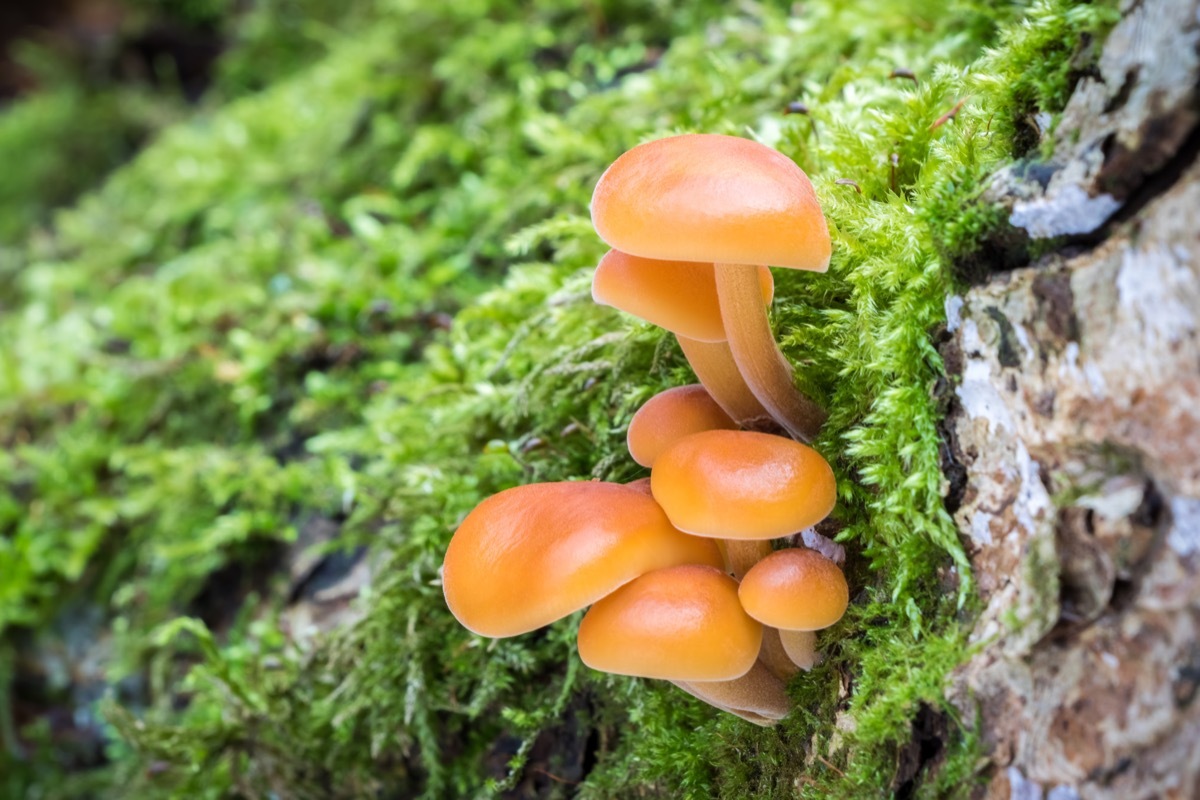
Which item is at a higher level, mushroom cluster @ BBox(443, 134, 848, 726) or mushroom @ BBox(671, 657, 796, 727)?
mushroom cluster @ BBox(443, 134, 848, 726)

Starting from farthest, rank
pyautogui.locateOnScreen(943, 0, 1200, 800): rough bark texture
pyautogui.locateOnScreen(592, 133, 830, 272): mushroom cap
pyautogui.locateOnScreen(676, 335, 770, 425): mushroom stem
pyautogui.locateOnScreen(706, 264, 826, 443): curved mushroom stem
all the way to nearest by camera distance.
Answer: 1. pyautogui.locateOnScreen(676, 335, 770, 425): mushroom stem
2. pyautogui.locateOnScreen(706, 264, 826, 443): curved mushroom stem
3. pyautogui.locateOnScreen(592, 133, 830, 272): mushroom cap
4. pyautogui.locateOnScreen(943, 0, 1200, 800): rough bark texture

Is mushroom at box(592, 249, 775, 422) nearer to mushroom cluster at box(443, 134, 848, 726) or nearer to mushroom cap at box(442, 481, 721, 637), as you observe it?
mushroom cluster at box(443, 134, 848, 726)

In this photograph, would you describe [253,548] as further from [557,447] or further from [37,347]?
[37,347]

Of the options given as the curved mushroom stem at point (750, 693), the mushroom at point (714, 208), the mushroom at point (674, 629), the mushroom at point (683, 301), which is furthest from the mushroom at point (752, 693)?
the mushroom at point (714, 208)

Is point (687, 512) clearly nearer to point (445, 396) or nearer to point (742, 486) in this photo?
point (742, 486)

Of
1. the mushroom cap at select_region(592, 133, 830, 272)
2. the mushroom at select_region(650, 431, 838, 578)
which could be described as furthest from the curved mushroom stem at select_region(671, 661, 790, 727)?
the mushroom cap at select_region(592, 133, 830, 272)

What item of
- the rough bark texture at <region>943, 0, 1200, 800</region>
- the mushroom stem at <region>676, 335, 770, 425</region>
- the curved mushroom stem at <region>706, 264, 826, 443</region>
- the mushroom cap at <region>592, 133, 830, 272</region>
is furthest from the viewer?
the mushroom stem at <region>676, 335, 770, 425</region>

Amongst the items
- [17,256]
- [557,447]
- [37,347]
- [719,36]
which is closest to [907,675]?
[557,447]

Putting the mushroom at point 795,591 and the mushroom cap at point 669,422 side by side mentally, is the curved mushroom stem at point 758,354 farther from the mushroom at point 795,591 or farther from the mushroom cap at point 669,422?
the mushroom at point 795,591
